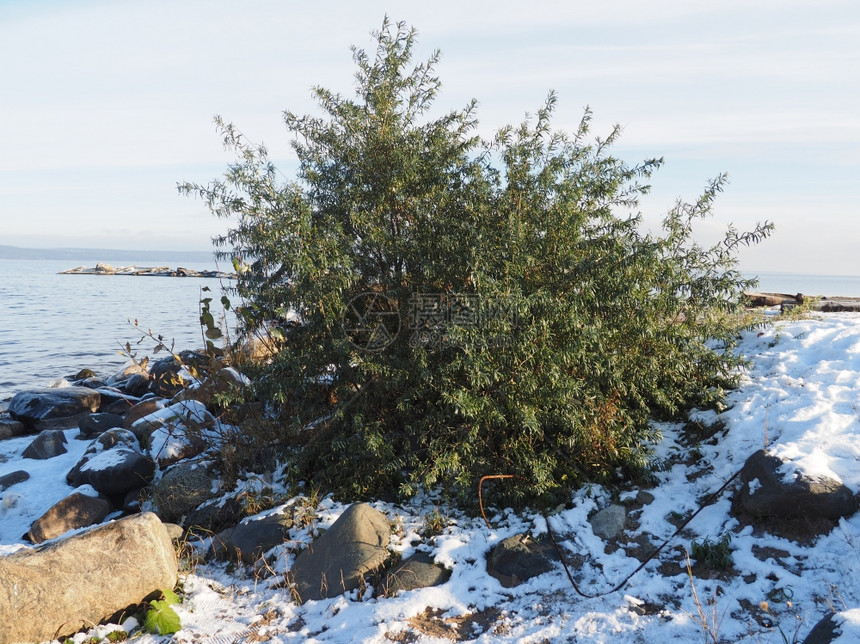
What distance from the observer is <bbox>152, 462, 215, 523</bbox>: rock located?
6.87 metres

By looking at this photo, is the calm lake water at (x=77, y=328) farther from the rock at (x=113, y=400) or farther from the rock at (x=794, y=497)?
the rock at (x=794, y=497)

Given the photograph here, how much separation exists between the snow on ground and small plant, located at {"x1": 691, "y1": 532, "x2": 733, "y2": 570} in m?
0.08

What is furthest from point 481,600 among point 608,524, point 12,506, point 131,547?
point 12,506

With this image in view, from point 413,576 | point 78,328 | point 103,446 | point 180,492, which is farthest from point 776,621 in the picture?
point 78,328

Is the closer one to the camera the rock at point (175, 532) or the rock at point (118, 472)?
the rock at point (175, 532)

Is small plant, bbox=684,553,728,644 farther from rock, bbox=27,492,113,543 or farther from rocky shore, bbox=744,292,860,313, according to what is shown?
rocky shore, bbox=744,292,860,313

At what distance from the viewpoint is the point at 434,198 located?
21.6ft

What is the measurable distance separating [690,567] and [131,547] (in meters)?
4.84

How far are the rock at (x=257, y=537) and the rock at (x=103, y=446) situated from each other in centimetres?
311

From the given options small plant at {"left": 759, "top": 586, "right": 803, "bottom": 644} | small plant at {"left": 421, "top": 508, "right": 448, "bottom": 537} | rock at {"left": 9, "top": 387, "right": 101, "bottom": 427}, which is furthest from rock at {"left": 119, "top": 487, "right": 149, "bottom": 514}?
small plant at {"left": 759, "top": 586, "right": 803, "bottom": 644}

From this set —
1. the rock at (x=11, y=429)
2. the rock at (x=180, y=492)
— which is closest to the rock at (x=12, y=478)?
the rock at (x=180, y=492)

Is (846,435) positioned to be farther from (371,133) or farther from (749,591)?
(371,133)

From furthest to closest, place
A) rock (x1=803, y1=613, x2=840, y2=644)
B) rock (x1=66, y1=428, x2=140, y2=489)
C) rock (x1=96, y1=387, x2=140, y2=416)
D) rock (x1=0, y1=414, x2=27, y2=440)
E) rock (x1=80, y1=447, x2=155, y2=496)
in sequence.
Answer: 1. rock (x1=96, y1=387, x2=140, y2=416)
2. rock (x1=0, y1=414, x2=27, y2=440)
3. rock (x1=66, y1=428, x2=140, y2=489)
4. rock (x1=80, y1=447, x2=155, y2=496)
5. rock (x1=803, y1=613, x2=840, y2=644)

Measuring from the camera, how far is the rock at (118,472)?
7.43 metres
